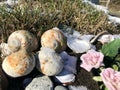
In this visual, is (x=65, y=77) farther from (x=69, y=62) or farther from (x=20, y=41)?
(x=20, y=41)

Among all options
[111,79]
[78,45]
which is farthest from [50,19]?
[111,79]

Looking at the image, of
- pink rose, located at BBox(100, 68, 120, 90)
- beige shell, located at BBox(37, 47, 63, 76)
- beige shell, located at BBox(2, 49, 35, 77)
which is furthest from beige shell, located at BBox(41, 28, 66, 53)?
pink rose, located at BBox(100, 68, 120, 90)

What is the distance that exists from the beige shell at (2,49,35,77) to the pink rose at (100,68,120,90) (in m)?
0.52

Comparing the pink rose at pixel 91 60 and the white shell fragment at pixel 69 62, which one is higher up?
the pink rose at pixel 91 60

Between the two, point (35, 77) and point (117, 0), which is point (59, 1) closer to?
point (35, 77)

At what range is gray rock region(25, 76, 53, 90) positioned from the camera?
2451mm

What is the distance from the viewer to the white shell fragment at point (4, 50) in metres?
2.62

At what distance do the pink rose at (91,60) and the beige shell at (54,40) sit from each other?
23 cm

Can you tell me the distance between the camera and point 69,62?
105 inches

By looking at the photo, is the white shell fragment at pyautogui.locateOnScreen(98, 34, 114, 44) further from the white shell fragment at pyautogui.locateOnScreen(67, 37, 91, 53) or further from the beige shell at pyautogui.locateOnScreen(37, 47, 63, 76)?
the beige shell at pyautogui.locateOnScreen(37, 47, 63, 76)

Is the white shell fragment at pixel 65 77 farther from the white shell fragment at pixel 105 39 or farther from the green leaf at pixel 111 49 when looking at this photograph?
the white shell fragment at pixel 105 39

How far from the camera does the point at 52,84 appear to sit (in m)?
2.50

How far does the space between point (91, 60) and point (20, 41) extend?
557 millimetres

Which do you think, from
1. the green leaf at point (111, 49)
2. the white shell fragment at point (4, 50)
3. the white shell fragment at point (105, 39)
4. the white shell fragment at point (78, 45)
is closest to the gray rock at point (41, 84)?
the white shell fragment at point (4, 50)
